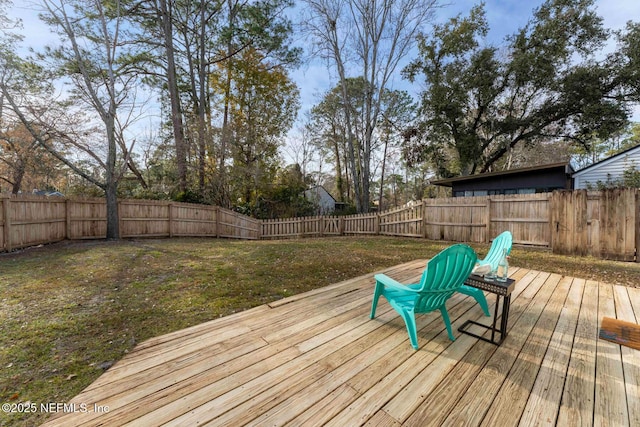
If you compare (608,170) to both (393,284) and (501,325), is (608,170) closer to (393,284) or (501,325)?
(501,325)

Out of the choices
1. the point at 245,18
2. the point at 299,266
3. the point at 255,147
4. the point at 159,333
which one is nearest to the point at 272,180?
the point at 255,147

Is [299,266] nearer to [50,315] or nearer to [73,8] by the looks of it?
[50,315]

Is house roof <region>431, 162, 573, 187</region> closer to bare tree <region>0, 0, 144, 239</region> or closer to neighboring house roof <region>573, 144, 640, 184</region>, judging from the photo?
neighboring house roof <region>573, 144, 640, 184</region>

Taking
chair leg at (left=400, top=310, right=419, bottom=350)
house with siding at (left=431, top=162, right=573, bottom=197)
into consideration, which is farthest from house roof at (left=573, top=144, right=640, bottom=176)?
chair leg at (left=400, top=310, right=419, bottom=350)

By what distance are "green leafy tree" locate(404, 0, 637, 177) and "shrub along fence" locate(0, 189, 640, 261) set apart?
8183 mm

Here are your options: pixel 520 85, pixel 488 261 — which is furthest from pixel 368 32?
pixel 488 261

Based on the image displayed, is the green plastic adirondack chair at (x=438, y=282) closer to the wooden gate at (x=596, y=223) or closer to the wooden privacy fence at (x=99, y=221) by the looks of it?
the wooden gate at (x=596, y=223)

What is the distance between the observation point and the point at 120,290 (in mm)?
3480

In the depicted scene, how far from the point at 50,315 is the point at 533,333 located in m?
4.89

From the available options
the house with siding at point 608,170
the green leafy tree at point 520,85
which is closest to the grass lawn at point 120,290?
the house with siding at point 608,170

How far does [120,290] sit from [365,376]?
11.9ft

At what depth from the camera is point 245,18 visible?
1295 cm

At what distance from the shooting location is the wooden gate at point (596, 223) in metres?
5.30

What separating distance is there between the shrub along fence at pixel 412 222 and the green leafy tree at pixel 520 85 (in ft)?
26.8
